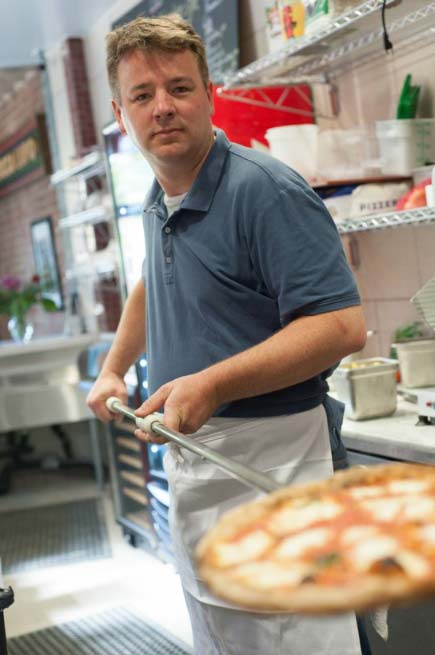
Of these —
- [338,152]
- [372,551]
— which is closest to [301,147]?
[338,152]

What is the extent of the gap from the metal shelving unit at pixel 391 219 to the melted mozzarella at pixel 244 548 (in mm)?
1705

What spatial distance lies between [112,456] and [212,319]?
10.8 feet

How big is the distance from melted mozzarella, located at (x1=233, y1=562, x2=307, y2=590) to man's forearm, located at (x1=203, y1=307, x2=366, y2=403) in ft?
2.24

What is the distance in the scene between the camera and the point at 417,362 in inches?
108

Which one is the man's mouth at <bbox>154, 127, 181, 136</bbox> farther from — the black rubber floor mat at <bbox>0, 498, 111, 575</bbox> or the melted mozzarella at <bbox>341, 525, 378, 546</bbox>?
the black rubber floor mat at <bbox>0, 498, 111, 575</bbox>

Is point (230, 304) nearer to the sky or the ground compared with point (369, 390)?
nearer to the sky

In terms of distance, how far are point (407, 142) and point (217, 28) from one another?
1652 mm

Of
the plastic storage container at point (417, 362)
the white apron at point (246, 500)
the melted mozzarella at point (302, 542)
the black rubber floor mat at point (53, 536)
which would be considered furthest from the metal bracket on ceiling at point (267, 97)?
the melted mozzarella at point (302, 542)

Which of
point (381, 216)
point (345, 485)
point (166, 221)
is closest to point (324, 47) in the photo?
point (381, 216)

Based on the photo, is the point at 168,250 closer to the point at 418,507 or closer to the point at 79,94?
the point at 418,507

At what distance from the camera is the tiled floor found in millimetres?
3732

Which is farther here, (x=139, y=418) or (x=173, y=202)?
(x=173, y=202)

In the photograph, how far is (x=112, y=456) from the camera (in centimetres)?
493

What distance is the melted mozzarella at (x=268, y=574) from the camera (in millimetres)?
876
